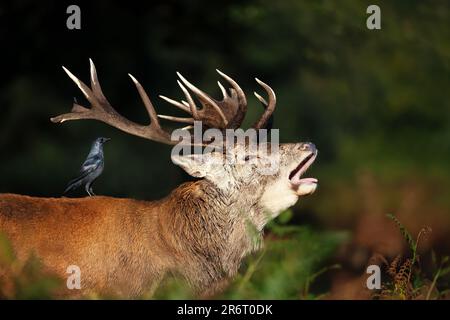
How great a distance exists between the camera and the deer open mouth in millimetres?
5988

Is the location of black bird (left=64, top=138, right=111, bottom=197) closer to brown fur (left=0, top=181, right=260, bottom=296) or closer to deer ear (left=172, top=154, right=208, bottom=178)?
brown fur (left=0, top=181, right=260, bottom=296)

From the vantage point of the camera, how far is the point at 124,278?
571 centimetres

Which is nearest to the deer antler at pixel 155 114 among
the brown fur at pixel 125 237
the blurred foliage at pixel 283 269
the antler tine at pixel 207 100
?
the antler tine at pixel 207 100

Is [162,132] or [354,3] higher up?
[354,3]

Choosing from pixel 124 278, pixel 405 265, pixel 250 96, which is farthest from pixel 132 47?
pixel 405 265

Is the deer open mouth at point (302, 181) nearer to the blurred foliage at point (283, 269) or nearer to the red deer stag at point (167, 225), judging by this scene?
the red deer stag at point (167, 225)

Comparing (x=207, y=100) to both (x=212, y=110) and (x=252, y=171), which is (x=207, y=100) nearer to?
(x=212, y=110)

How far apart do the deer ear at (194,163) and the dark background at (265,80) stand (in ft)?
19.2

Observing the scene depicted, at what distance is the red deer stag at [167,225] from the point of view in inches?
223

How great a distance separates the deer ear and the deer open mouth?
19.6 inches

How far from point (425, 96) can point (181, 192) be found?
26.7 feet

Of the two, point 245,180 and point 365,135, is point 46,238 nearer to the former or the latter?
point 245,180

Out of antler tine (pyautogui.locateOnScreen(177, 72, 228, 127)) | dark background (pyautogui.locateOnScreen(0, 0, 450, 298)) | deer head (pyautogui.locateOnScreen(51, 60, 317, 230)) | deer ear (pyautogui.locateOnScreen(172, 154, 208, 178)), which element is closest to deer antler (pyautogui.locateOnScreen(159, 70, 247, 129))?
antler tine (pyautogui.locateOnScreen(177, 72, 228, 127))
